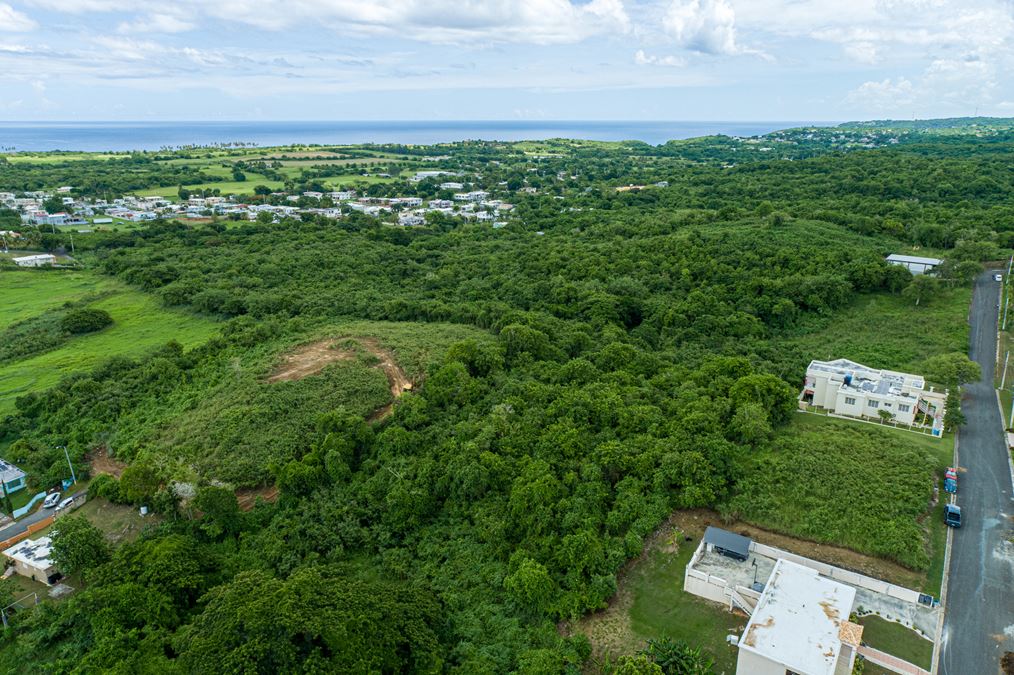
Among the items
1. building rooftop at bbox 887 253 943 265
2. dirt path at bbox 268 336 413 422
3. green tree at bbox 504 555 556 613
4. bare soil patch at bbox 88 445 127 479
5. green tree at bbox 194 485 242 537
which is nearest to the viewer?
green tree at bbox 504 555 556 613

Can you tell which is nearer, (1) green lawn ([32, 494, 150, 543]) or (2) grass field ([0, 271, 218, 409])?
(1) green lawn ([32, 494, 150, 543])

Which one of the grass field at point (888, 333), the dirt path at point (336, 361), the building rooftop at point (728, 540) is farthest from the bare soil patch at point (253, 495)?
the grass field at point (888, 333)

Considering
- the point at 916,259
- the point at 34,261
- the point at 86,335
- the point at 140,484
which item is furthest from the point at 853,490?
the point at 34,261

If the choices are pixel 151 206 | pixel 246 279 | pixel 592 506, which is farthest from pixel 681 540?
pixel 151 206

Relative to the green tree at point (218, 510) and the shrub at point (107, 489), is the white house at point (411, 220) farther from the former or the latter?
the green tree at point (218, 510)

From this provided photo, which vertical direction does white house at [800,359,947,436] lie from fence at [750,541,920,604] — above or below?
→ above

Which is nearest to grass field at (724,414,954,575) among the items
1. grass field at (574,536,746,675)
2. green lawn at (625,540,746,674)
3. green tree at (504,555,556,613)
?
green lawn at (625,540,746,674)

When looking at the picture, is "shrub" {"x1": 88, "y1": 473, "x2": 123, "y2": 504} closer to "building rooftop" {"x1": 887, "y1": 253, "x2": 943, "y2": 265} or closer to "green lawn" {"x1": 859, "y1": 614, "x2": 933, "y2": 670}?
"green lawn" {"x1": 859, "y1": 614, "x2": 933, "y2": 670}
